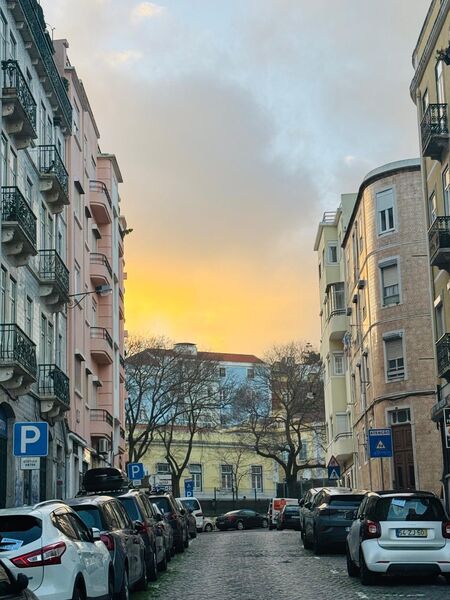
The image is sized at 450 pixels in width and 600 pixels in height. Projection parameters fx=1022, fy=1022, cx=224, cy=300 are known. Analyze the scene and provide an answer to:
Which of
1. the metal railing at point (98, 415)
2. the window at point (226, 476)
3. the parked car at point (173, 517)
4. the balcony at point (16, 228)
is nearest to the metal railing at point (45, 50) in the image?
the balcony at point (16, 228)

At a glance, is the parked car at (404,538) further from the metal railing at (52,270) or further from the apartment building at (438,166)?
the metal railing at (52,270)

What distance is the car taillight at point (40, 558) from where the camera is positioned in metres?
10.8

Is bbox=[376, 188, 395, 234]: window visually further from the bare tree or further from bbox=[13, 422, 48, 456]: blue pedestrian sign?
bbox=[13, 422, 48, 456]: blue pedestrian sign

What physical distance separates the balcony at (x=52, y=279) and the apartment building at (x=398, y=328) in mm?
17635

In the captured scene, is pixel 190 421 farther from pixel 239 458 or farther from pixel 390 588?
pixel 390 588

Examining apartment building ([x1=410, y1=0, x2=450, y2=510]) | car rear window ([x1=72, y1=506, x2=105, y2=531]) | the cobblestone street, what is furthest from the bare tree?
car rear window ([x1=72, y1=506, x2=105, y2=531])

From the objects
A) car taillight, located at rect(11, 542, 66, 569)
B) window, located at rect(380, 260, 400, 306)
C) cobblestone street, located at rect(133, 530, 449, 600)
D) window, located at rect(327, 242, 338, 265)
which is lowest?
cobblestone street, located at rect(133, 530, 449, 600)

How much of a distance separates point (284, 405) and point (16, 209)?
45749 millimetres

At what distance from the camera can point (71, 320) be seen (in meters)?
39.3

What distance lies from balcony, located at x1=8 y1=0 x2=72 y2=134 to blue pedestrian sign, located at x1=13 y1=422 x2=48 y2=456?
13.8 m

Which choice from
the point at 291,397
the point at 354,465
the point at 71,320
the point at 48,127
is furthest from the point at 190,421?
the point at 48,127

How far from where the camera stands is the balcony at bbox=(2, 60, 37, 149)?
26.8 meters

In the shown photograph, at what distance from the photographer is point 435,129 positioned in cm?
3162

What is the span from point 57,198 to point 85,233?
11713 mm
